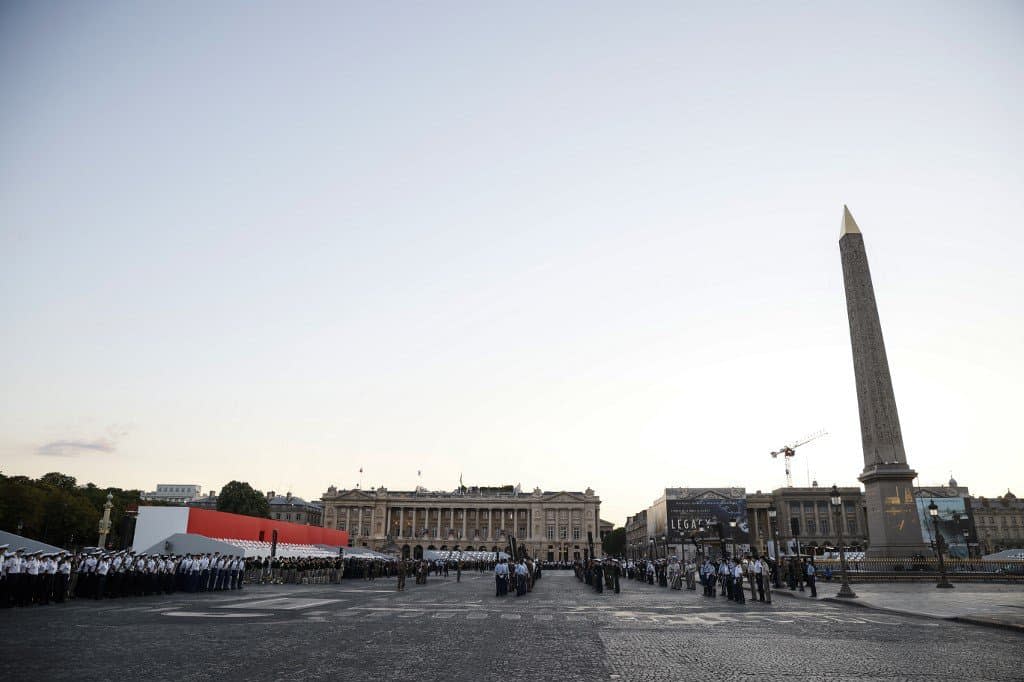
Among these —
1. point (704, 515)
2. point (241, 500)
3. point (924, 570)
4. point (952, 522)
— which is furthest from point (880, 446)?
point (241, 500)

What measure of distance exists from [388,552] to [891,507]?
3043 inches

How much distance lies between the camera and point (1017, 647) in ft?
37.6

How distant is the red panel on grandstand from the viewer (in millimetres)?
42094

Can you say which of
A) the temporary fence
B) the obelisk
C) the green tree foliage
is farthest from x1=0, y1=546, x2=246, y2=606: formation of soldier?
the green tree foliage

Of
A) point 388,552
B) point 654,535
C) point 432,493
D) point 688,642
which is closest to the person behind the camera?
point 688,642

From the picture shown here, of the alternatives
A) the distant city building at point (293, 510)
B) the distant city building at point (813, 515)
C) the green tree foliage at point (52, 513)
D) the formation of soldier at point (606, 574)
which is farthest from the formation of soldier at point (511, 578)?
the distant city building at point (293, 510)

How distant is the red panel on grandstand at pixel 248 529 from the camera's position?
42094mm

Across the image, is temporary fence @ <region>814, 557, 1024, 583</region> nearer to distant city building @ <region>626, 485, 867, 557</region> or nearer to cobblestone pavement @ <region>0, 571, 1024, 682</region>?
cobblestone pavement @ <region>0, 571, 1024, 682</region>

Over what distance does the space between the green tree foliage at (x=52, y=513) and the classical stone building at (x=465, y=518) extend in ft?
195

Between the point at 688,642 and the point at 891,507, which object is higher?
the point at 891,507

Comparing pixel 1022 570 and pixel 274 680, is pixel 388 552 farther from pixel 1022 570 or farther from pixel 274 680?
pixel 274 680

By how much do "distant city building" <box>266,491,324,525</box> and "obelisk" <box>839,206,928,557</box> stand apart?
136 meters

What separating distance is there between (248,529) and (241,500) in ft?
177

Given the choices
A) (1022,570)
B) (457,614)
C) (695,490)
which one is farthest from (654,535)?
(457,614)
